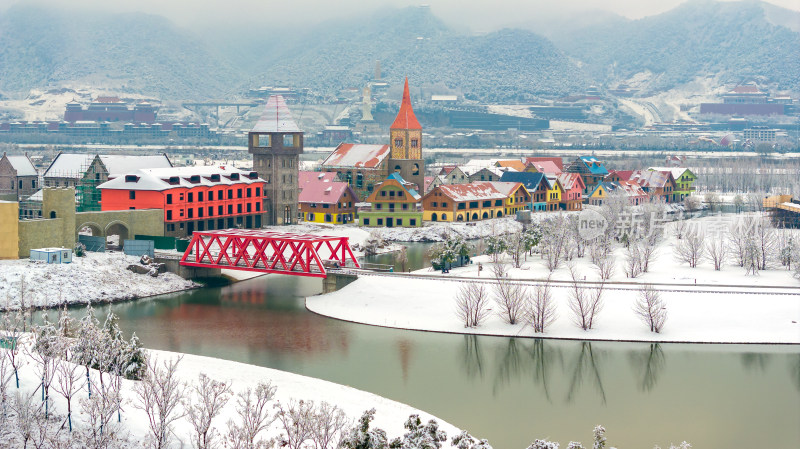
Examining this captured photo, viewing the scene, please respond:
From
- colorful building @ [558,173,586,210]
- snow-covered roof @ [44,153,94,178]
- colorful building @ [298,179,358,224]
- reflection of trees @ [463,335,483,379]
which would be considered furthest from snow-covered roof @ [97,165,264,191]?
colorful building @ [558,173,586,210]

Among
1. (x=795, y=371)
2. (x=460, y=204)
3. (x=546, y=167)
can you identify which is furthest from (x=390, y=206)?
(x=795, y=371)

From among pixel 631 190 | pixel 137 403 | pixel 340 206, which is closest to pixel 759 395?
pixel 137 403

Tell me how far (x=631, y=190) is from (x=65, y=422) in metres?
91.3

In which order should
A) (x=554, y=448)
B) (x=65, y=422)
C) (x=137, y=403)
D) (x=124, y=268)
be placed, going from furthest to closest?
(x=124, y=268), (x=137, y=403), (x=65, y=422), (x=554, y=448)

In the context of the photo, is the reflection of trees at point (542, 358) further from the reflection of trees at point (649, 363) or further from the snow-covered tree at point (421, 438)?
the snow-covered tree at point (421, 438)

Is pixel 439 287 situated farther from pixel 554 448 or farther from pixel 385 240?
pixel 554 448

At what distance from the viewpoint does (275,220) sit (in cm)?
A: 9062

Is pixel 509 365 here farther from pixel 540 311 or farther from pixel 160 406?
pixel 160 406

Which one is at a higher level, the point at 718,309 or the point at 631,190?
the point at 631,190

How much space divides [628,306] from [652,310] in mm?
2716

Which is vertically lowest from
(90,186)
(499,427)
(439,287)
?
(499,427)

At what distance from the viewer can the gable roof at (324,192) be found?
9956cm

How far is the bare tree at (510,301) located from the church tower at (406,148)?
50734 millimetres

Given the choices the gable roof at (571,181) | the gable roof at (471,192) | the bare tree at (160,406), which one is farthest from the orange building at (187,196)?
the bare tree at (160,406)
